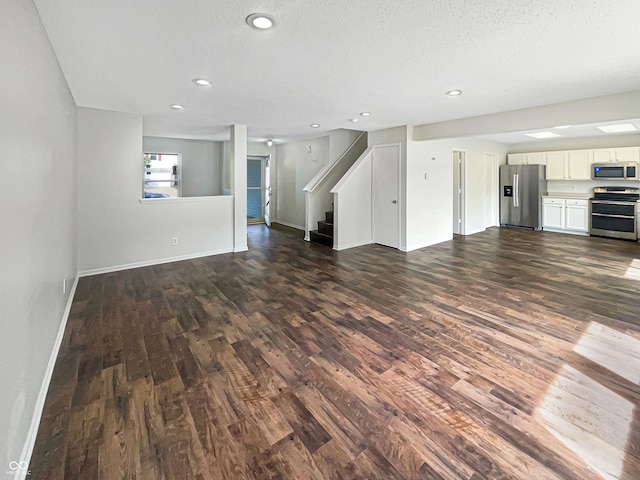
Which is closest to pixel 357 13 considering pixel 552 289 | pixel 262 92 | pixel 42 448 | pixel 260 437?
pixel 262 92

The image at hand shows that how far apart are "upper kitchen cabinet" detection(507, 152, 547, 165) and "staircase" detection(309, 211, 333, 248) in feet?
18.1

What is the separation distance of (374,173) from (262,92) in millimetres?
3398

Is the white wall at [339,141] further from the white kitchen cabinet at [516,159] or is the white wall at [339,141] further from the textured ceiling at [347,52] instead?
the white kitchen cabinet at [516,159]

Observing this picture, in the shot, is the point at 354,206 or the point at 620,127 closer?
the point at 620,127

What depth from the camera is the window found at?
26.9ft

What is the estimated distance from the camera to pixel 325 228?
22.6 ft

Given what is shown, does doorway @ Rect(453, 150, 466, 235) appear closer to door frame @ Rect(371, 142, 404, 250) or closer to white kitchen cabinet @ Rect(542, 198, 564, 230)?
door frame @ Rect(371, 142, 404, 250)

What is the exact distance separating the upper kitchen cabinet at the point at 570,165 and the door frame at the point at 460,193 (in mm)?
2442

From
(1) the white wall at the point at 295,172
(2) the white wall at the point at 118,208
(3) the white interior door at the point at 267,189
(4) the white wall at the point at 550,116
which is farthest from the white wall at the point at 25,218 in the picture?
(3) the white interior door at the point at 267,189

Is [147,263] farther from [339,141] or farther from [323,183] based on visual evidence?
[339,141]

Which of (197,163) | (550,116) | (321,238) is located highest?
(197,163)

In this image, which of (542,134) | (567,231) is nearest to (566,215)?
(567,231)

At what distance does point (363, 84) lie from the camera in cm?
332

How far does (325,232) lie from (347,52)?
4572mm
